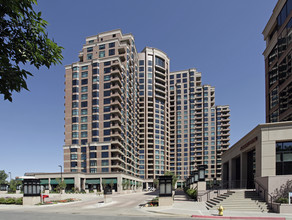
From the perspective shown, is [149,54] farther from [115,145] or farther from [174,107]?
[115,145]

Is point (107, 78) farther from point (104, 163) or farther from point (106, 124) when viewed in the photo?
point (104, 163)

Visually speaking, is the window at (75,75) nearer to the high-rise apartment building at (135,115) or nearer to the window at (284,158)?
the high-rise apartment building at (135,115)

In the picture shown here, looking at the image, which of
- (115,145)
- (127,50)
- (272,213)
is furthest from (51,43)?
(127,50)

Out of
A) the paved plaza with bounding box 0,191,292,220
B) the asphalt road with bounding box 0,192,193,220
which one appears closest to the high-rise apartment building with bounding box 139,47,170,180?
the asphalt road with bounding box 0,192,193,220

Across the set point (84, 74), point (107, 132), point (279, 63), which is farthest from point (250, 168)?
point (84, 74)

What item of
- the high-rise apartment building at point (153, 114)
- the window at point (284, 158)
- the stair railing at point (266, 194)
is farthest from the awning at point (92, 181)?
the window at point (284, 158)

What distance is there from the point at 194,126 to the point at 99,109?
6922 centimetres

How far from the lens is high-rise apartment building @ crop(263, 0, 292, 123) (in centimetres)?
4406

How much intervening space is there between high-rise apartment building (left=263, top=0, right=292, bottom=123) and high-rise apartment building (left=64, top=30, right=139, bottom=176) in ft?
169

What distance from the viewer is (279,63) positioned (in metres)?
47.8

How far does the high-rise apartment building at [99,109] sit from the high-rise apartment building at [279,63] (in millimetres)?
51633

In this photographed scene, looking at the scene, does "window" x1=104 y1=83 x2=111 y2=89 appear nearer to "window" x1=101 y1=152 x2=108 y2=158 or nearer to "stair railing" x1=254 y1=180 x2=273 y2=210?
"window" x1=101 y1=152 x2=108 y2=158

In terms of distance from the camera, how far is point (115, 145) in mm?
89125

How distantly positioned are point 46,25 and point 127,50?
101541mm
